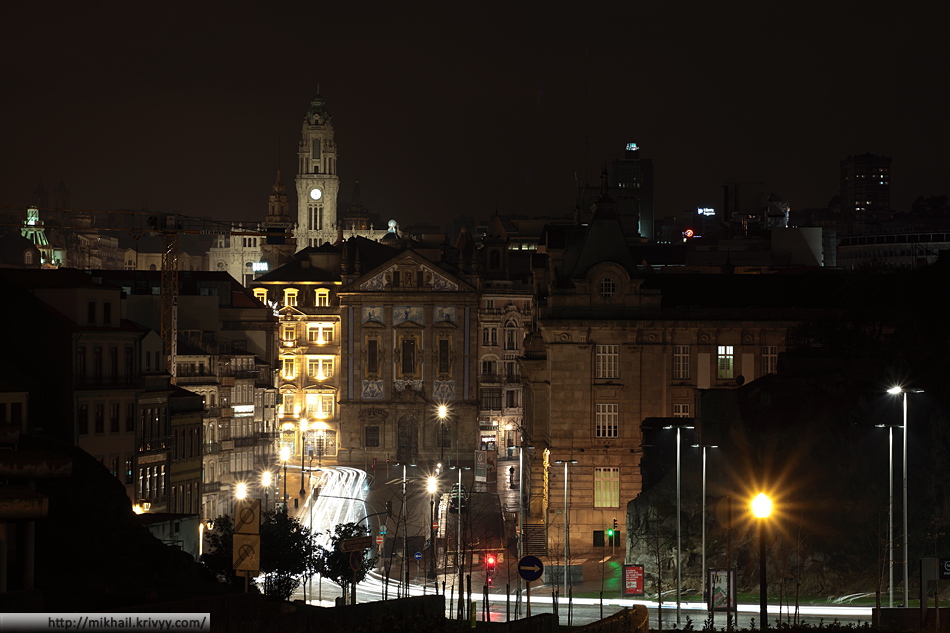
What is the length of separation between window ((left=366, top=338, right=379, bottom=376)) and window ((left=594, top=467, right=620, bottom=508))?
67407 millimetres

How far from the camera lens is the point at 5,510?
133 feet

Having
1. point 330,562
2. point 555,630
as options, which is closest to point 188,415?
point 330,562

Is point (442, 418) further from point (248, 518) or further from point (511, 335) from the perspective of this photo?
point (248, 518)

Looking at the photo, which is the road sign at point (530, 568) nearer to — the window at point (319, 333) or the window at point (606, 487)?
the window at point (606, 487)

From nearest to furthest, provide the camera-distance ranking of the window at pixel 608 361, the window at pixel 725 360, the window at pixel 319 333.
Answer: the window at pixel 608 361 < the window at pixel 725 360 < the window at pixel 319 333

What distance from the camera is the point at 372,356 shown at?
171875 mm

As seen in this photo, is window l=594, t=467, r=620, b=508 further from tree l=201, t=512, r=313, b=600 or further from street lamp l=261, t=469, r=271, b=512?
tree l=201, t=512, r=313, b=600

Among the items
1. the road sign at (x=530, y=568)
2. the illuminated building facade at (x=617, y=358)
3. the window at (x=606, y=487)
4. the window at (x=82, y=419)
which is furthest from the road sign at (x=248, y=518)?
the window at (x=606, y=487)

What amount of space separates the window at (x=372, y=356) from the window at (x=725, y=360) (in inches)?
2634

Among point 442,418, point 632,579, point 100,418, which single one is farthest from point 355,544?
point 442,418

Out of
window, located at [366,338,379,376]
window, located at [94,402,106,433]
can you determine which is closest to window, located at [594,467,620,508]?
window, located at [94,402,106,433]

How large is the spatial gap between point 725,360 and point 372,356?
6766cm

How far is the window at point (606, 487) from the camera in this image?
105 m

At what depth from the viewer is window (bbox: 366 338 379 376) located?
562ft
